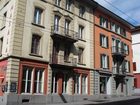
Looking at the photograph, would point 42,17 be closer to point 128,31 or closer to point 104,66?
point 104,66

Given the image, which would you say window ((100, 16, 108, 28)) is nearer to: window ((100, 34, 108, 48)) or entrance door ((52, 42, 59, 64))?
window ((100, 34, 108, 48))

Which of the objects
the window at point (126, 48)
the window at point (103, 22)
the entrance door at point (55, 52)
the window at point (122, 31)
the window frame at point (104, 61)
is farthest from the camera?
the window at point (122, 31)

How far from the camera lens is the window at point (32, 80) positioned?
861 inches

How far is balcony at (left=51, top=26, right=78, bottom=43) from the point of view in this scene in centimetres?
2524

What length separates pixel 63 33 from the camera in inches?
1047

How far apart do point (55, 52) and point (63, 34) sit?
239cm

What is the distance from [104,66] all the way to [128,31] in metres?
12.3

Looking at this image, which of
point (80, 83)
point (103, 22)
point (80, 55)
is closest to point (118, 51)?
point (103, 22)

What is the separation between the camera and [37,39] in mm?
24062

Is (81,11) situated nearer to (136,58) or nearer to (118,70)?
(118,70)

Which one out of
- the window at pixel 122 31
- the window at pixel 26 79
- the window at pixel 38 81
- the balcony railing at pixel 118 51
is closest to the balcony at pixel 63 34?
the window at pixel 38 81

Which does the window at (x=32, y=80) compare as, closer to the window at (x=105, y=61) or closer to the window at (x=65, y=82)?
the window at (x=65, y=82)

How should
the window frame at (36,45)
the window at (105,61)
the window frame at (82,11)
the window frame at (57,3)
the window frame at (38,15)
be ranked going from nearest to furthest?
the window frame at (36,45)
the window frame at (38,15)
the window frame at (57,3)
the window frame at (82,11)
the window at (105,61)

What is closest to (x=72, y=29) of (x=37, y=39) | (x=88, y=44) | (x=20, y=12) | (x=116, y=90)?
(x=88, y=44)
